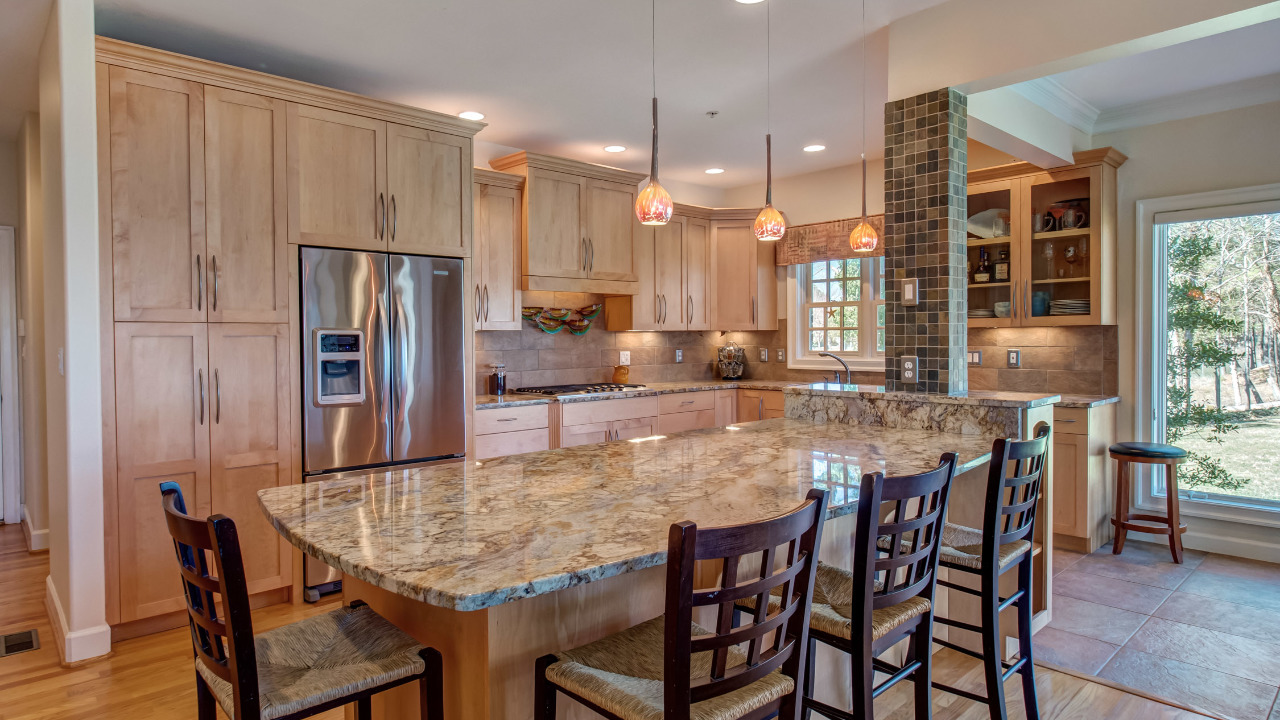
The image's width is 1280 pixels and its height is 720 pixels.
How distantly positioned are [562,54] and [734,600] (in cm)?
295

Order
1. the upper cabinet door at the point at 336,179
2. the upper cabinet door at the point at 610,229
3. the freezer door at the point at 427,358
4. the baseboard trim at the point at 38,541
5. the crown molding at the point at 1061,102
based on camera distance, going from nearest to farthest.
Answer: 1. the upper cabinet door at the point at 336,179
2. the freezer door at the point at 427,358
3. the crown molding at the point at 1061,102
4. the baseboard trim at the point at 38,541
5. the upper cabinet door at the point at 610,229

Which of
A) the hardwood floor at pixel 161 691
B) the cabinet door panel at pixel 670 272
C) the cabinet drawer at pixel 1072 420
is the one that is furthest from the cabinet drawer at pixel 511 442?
the cabinet drawer at pixel 1072 420

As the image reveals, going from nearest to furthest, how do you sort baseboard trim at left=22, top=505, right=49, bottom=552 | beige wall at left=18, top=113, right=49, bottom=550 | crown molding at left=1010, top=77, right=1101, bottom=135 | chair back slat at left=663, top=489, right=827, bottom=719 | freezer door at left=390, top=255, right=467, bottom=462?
chair back slat at left=663, top=489, right=827, bottom=719 < freezer door at left=390, top=255, right=467, bottom=462 < crown molding at left=1010, top=77, right=1101, bottom=135 < beige wall at left=18, top=113, right=49, bottom=550 < baseboard trim at left=22, top=505, right=49, bottom=552

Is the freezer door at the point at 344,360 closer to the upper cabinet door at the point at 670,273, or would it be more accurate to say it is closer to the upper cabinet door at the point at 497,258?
the upper cabinet door at the point at 497,258

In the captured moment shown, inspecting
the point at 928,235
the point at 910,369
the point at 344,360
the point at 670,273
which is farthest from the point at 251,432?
the point at 670,273

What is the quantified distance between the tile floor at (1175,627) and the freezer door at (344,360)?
3.13 m

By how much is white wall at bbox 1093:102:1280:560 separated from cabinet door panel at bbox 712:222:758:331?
251 centimetres

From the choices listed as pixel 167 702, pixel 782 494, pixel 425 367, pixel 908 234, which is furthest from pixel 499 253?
pixel 782 494

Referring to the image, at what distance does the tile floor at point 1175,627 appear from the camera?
8.19 ft

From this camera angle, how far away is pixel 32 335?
13.6ft

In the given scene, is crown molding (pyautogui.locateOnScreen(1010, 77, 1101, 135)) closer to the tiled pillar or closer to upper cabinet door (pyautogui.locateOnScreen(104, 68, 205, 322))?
the tiled pillar

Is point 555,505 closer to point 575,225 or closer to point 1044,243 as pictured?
point 575,225

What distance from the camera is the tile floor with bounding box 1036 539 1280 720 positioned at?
98.3 inches

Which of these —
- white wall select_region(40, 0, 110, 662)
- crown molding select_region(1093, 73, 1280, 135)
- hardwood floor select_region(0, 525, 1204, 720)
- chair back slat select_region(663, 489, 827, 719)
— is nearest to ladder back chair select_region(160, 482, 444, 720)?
chair back slat select_region(663, 489, 827, 719)
